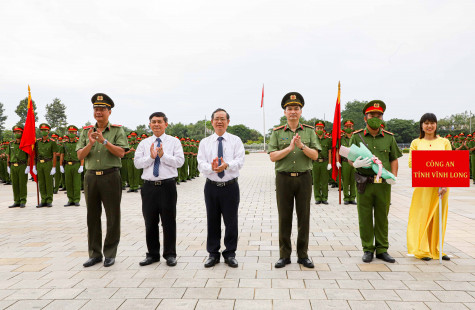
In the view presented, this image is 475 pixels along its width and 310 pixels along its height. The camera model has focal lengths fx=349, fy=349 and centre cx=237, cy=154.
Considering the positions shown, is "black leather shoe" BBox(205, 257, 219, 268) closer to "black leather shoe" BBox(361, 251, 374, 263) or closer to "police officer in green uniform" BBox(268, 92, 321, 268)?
"police officer in green uniform" BBox(268, 92, 321, 268)

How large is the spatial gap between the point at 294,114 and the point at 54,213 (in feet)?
22.9

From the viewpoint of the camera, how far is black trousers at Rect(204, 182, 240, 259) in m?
4.52

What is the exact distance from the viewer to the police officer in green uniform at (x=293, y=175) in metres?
4.43

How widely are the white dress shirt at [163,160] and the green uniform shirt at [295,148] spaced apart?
4.15ft

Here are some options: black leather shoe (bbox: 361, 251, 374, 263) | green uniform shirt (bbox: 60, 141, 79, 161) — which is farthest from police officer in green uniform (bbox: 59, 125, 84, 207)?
black leather shoe (bbox: 361, 251, 374, 263)

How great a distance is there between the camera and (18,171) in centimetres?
989

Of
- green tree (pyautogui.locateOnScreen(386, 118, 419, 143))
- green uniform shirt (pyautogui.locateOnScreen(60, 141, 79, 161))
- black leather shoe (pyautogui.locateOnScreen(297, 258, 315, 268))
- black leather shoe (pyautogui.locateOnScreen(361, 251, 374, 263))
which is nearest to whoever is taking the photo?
black leather shoe (pyautogui.locateOnScreen(297, 258, 315, 268))

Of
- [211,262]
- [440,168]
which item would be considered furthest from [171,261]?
[440,168]

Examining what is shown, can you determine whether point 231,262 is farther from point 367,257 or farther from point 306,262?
point 367,257

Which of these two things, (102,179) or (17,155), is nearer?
(102,179)

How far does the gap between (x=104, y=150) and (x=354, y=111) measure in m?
107

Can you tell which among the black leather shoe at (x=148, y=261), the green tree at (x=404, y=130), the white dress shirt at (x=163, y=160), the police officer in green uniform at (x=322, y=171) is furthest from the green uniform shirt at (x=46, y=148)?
the green tree at (x=404, y=130)

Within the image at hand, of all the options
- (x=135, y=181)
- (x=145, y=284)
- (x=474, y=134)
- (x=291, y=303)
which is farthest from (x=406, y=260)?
(x=474, y=134)

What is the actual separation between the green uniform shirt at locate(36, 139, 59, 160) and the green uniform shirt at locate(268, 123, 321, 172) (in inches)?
310
